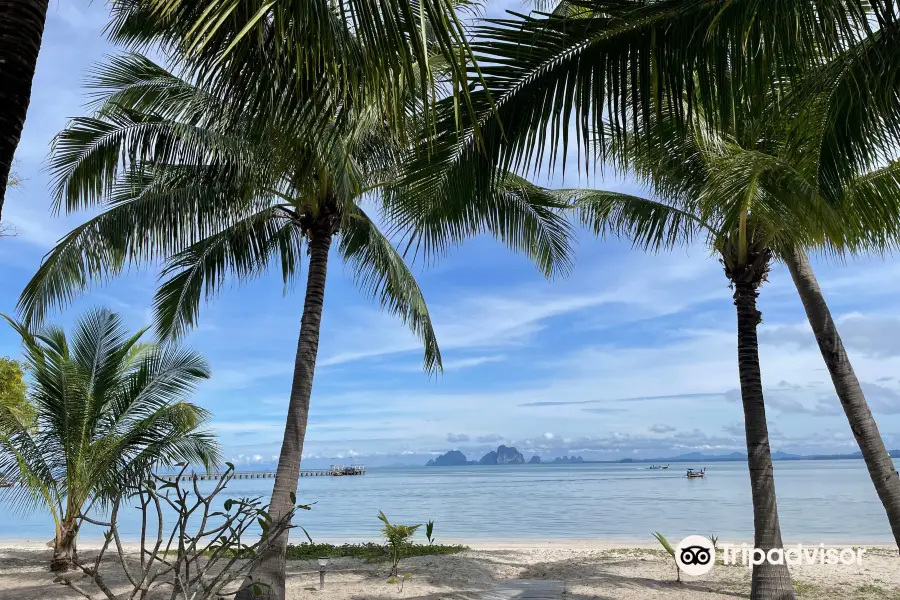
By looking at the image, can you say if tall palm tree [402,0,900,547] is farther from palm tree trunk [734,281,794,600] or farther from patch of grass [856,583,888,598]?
patch of grass [856,583,888,598]

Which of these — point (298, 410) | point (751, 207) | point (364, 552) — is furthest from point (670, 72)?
point (364, 552)

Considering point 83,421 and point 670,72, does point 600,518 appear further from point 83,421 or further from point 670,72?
point 670,72

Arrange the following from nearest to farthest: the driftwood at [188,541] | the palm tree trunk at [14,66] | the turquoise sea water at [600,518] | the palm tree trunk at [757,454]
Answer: the driftwood at [188,541] → the palm tree trunk at [14,66] → the palm tree trunk at [757,454] → the turquoise sea water at [600,518]

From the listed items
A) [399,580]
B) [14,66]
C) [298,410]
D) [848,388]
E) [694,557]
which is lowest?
[399,580]

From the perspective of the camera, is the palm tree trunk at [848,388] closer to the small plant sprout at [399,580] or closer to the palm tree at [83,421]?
the small plant sprout at [399,580]

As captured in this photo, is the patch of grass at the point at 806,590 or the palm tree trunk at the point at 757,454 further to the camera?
the patch of grass at the point at 806,590

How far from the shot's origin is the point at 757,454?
797cm

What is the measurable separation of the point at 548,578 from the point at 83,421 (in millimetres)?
7532

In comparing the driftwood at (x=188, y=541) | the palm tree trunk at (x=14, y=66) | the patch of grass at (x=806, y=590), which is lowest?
the patch of grass at (x=806, y=590)

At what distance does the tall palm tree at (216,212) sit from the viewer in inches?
307

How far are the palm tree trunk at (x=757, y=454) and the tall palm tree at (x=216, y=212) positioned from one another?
2.85 m

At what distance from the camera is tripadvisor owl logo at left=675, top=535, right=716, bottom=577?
10.3 meters

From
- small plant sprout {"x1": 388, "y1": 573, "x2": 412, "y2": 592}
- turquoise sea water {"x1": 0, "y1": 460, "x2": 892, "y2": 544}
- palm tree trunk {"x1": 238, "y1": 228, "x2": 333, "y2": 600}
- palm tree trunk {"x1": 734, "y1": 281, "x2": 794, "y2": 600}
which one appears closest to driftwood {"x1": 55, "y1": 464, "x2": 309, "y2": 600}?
palm tree trunk {"x1": 238, "y1": 228, "x2": 333, "y2": 600}

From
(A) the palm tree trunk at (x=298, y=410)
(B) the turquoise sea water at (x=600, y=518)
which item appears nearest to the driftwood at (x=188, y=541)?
(A) the palm tree trunk at (x=298, y=410)
